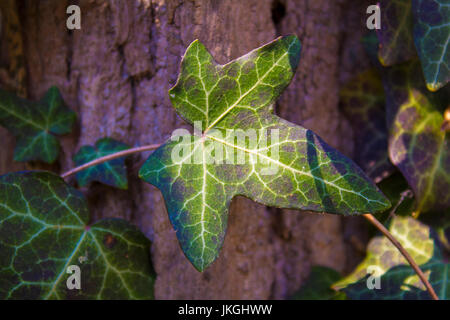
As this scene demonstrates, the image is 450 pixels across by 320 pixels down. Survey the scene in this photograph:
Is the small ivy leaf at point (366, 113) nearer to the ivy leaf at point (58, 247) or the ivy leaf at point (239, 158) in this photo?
the ivy leaf at point (239, 158)

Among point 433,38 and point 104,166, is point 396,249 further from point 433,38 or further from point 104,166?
point 104,166

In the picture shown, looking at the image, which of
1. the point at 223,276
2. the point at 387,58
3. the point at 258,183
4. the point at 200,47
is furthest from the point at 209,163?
the point at 387,58

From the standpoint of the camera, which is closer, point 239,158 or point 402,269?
point 239,158

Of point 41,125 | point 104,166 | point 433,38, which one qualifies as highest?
point 433,38

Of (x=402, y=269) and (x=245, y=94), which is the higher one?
(x=245, y=94)

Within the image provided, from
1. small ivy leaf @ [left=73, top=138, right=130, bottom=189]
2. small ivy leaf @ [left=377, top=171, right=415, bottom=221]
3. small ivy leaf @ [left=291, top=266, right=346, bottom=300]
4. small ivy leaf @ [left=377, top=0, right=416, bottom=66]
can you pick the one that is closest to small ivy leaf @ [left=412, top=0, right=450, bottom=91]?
small ivy leaf @ [left=377, top=0, right=416, bottom=66]

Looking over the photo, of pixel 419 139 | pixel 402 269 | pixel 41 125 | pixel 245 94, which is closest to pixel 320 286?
pixel 402 269

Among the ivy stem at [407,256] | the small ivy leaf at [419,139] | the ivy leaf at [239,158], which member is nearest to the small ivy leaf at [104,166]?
the ivy leaf at [239,158]

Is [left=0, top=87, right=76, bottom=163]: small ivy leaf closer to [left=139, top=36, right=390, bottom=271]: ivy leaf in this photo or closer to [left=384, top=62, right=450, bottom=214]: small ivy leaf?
[left=139, top=36, right=390, bottom=271]: ivy leaf
